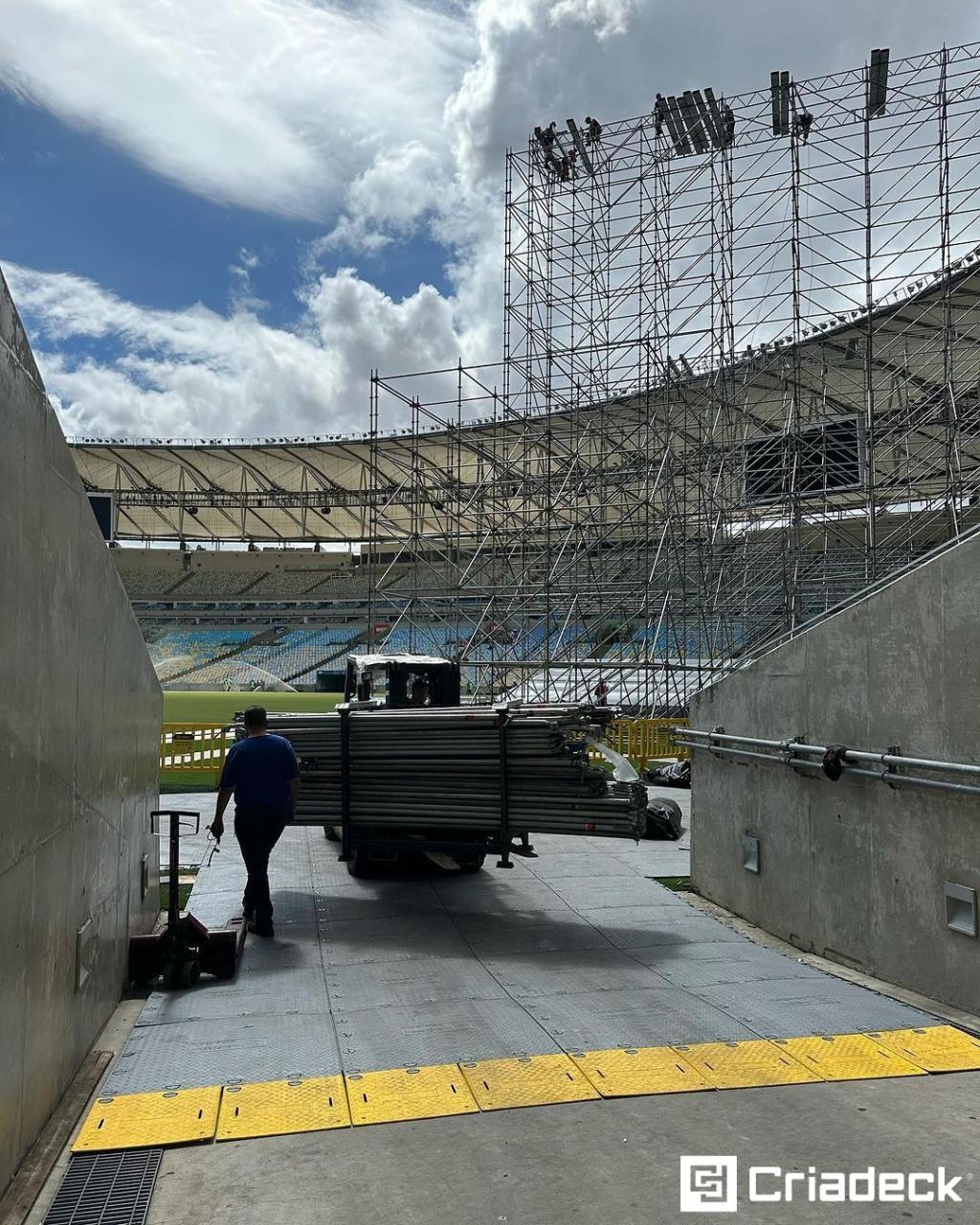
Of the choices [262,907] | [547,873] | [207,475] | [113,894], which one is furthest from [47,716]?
[207,475]

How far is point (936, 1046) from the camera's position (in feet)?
15.5

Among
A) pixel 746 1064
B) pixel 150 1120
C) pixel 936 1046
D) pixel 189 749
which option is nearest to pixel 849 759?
pixel 936 1046

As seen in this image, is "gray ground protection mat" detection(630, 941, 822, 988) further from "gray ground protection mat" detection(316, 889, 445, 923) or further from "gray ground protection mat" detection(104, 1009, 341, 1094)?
"gray ground protection mat" detection(104, 1009, 341, 1094)

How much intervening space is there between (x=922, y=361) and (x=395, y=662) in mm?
23997

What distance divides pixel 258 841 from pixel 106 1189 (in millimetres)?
3641

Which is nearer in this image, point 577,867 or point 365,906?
point 365,906

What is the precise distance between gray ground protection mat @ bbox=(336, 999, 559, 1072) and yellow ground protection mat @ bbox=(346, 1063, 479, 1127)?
123mm

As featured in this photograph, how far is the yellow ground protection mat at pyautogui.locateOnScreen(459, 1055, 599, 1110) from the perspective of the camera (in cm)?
411

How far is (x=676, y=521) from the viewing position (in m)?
23.6

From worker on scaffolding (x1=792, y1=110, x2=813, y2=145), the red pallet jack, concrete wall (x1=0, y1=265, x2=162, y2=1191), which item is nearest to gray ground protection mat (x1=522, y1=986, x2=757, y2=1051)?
the red pallet jack

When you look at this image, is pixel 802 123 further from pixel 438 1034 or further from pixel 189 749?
pixel 438 1034

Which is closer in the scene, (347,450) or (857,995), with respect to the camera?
(857,995)

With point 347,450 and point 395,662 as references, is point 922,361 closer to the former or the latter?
point 395,662

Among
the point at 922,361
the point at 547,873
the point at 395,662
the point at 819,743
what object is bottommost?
the point at 547,873
